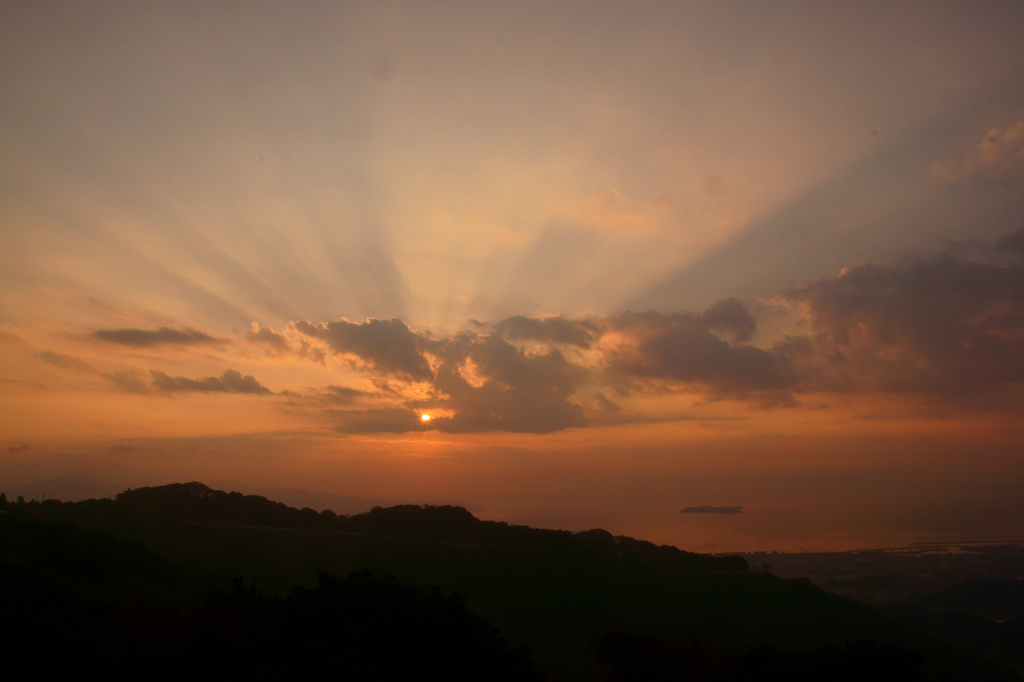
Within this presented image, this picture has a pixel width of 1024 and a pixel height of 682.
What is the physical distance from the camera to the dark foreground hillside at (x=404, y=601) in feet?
60.7

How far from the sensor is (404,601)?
21109 mm

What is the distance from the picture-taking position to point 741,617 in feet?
156

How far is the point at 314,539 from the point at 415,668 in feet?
139

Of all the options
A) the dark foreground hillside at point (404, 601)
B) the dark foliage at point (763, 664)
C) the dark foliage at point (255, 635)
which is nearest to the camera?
the dark foliage at point (255, 635)

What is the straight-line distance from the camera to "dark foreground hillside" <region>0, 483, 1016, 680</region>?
1850 cm

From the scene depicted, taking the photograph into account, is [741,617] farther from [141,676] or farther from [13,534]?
[13,534]

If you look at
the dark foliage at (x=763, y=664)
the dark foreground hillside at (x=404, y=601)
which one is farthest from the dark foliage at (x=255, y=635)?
the dark foliage at (x=763, y=664)

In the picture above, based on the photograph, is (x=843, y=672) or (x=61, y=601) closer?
(x=61, y=601)

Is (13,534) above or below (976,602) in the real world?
above

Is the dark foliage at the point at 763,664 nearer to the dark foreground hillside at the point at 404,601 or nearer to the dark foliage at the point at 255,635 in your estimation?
the dark foreground hillside at the point at 404,601

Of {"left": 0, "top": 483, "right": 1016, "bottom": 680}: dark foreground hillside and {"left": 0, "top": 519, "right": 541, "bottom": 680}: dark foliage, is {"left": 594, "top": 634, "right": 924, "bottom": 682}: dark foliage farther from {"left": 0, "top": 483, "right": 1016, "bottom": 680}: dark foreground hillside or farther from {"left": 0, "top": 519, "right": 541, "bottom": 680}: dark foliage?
{"left": 0, "top": 519, "right": 541, "bottom": 680}: dark foliage

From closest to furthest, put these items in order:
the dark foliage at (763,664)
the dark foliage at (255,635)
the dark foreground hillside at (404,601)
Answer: the dark foliage at (255,635)
the dark foreground hillside at (404,601)
the dark foliage at (763,664)

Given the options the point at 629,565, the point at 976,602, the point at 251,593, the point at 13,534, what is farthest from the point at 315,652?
the point at 976,602

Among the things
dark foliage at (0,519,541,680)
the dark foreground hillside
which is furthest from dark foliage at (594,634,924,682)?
dark foliage at (0,519,541,680)
